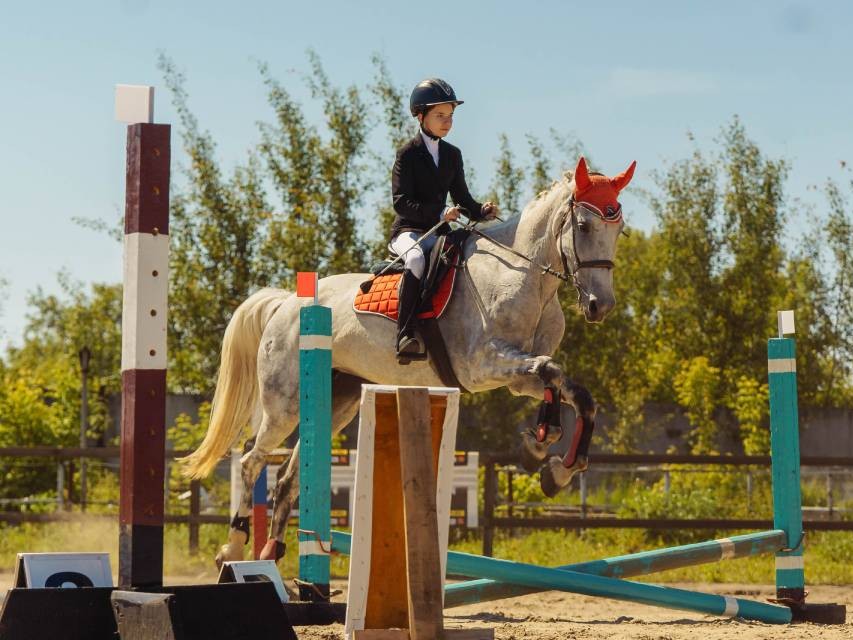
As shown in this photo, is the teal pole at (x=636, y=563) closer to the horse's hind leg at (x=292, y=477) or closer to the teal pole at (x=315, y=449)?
the teal pole at (x=315, y=449)

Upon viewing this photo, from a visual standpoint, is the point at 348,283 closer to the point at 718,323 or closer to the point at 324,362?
the point at 324,362

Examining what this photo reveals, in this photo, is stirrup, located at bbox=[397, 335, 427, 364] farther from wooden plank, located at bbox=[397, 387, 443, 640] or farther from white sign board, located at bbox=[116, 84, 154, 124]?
white sign board, located at bbox=[116, 84, 154, 124]

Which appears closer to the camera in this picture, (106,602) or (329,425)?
(106,602)

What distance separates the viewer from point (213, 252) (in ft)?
57.3

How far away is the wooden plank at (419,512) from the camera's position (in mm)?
3893

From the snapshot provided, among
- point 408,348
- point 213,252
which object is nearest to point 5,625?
point 408,348

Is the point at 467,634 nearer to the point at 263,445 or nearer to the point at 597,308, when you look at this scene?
the point at 597,308

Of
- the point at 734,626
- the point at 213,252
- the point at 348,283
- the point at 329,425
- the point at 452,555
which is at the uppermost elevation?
the point at 213,252

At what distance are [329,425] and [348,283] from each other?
2371 mm

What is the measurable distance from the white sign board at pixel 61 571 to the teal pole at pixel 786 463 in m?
3.69

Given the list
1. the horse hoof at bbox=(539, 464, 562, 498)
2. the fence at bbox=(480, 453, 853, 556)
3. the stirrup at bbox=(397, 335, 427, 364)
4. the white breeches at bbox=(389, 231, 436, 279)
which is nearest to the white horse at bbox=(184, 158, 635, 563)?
the horse hoof at bbox=(539, 464, 562, 498)

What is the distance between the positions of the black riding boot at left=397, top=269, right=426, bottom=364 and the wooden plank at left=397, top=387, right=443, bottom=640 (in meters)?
2.40

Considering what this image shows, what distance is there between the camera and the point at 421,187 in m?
6.59

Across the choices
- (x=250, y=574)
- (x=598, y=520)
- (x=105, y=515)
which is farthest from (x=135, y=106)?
(x=105, y=515)
